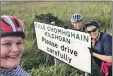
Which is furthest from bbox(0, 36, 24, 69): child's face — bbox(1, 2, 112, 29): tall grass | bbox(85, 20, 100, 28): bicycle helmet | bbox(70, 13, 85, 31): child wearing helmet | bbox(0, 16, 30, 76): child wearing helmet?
bbox(85, 20, 100, 28): bicycle helmet

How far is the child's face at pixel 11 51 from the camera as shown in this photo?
14.3 ft

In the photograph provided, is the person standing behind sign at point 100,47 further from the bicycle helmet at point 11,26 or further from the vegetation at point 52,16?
the bicycle helmet at point 11,26

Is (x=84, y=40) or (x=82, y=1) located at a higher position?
(x=82, y=1)

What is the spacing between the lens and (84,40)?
4332 millimetres

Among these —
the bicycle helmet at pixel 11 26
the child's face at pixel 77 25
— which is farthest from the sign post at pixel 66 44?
the bicycle helmet at pixel 11 26

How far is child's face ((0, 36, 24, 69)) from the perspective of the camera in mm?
4352

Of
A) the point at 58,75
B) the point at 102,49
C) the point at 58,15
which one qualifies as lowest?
the point at 58,75

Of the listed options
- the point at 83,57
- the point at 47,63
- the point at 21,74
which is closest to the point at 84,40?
the point at 83,57

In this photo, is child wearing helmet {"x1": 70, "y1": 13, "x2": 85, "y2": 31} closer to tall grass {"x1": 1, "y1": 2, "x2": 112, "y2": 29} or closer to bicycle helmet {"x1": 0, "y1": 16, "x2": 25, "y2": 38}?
tall grass {"x1": 1, "y1": 2, "x2": 112, "y2": 29}

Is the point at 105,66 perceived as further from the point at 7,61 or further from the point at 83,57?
the point at 7,61

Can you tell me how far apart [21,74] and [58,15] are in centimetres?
83

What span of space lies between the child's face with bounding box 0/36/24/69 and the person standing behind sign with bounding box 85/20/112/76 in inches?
32.4

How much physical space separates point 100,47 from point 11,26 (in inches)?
41.3

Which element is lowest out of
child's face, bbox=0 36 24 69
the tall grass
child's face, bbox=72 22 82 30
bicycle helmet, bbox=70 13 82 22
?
child's face, bbox=0 36 24 69
